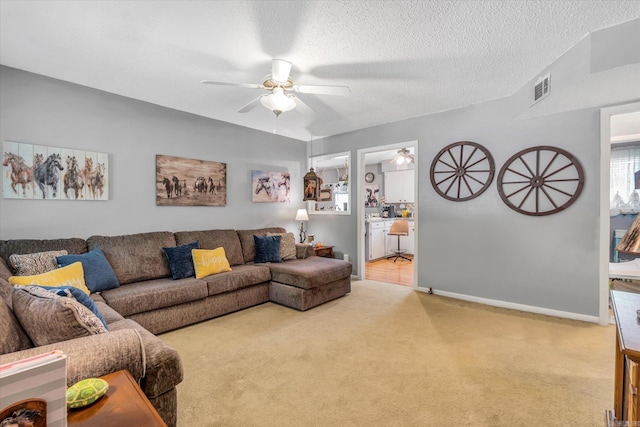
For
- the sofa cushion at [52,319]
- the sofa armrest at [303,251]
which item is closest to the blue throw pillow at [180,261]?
the sofa armrest at [303,251]

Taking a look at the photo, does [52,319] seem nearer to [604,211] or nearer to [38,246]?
[38,246]

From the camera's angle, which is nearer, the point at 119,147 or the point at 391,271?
the point at 119,147

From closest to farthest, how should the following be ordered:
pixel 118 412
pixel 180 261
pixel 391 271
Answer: pixel 118 412 < pixel 180 261 < pixel 391 271

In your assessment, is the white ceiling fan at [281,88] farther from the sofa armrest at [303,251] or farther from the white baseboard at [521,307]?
the white baseboard at [521,307]

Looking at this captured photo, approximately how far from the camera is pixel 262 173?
16.1 feet

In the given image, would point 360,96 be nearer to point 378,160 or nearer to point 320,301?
point 320,301

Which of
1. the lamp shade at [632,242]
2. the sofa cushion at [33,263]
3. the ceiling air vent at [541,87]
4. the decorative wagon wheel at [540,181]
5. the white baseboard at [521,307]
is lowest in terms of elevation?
the white baseboard at [521,307]

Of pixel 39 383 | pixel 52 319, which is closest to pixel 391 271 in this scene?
pixel 52 319

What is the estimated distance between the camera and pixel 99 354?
119 cm

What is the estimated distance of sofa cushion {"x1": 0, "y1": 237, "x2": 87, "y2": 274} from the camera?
2.50 meters

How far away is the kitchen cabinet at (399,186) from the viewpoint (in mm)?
7234

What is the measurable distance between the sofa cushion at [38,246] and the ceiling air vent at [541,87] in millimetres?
4691

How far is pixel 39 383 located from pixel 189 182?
3587 millimetres

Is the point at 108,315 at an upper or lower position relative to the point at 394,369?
upper
